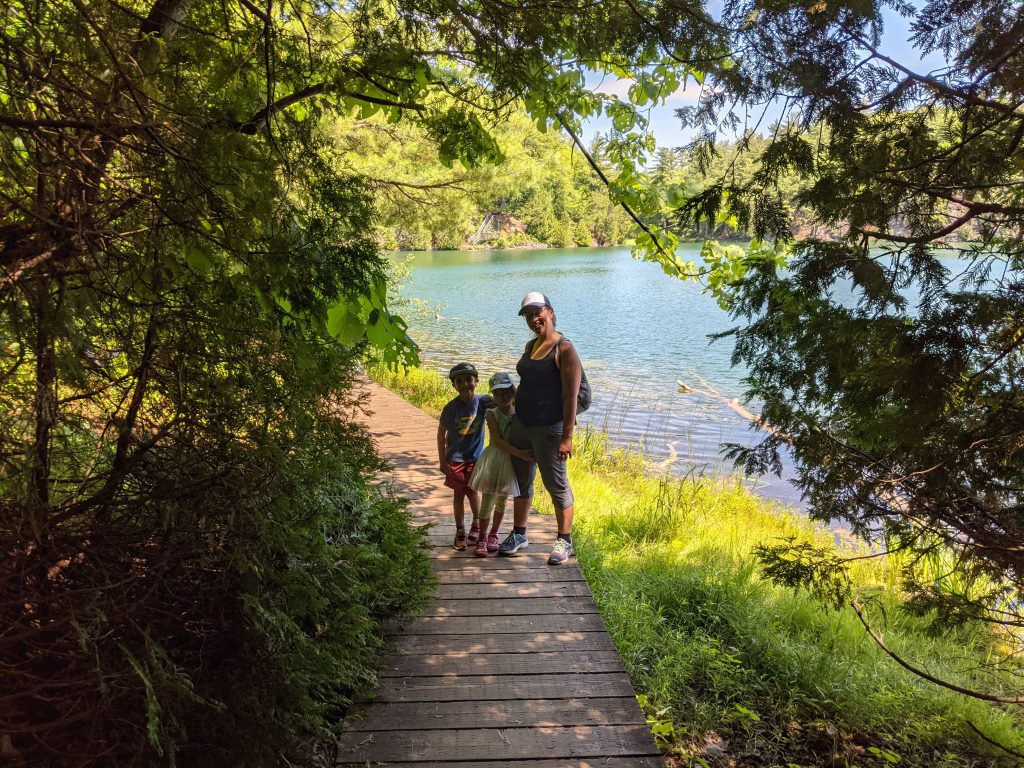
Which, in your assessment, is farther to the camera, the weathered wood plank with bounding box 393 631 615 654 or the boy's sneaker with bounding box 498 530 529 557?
the boy's sneaker with bounding box 498 530 529 557

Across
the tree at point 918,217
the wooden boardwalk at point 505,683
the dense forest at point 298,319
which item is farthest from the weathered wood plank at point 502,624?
the tree at point 918,217

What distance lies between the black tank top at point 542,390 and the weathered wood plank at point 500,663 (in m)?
1.31

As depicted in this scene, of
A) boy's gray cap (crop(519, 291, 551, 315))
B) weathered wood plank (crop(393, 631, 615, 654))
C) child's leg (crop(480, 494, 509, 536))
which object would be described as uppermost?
boy's gray cap (crop(519, 291, 551, 315))

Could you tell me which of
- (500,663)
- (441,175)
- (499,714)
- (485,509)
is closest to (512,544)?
(485,509)

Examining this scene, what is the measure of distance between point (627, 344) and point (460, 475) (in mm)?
13568

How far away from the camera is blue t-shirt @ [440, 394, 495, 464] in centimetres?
411

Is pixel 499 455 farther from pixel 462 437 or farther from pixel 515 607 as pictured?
pixel 515 607

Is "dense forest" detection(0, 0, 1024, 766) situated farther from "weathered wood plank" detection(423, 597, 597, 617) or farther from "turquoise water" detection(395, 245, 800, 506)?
"turquoise water" detection(395, 245, 800, 506)

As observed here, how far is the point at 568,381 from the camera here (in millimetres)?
3777

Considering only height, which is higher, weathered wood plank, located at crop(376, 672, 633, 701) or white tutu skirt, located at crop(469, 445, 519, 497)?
white tutu skirt, located at crop(469, 445, 519, 497)

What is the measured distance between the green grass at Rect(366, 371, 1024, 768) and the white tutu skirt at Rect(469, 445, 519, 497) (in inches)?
43.0

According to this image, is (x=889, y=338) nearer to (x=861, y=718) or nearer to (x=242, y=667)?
(x=861, y=718)

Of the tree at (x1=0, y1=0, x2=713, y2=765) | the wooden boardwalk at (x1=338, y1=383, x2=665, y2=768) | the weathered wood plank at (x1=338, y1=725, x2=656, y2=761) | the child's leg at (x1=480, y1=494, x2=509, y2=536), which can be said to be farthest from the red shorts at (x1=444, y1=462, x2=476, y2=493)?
the weathered wood plank at (x1=338, y1=725, x2=656, y2=761)

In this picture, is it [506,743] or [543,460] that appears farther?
[543,460]
